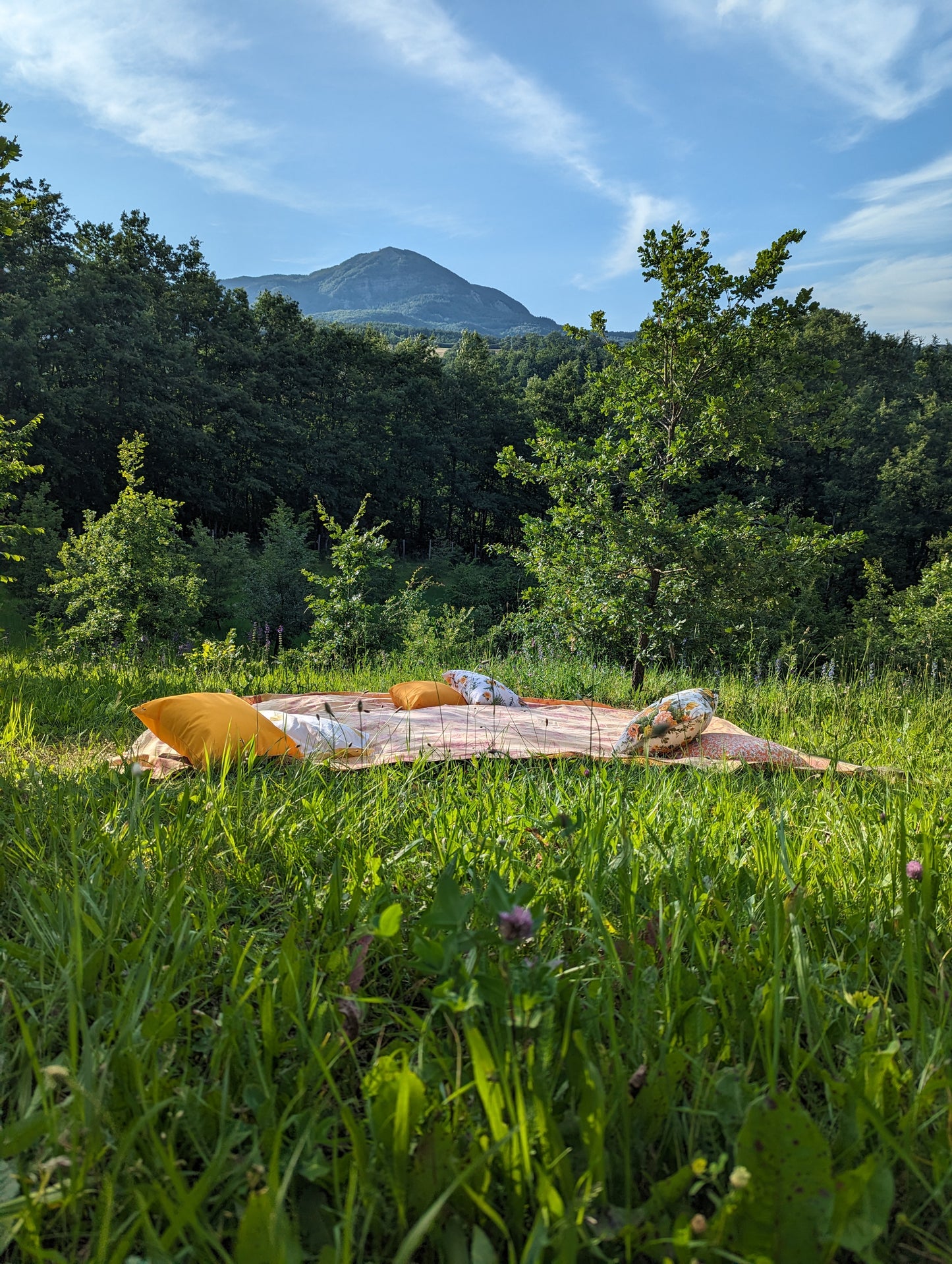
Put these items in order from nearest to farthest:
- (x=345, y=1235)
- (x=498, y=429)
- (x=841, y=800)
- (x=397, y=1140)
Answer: (x=345, y=1235), (x=397, y=1140), (x=841, y=800), (x=498, y=429)

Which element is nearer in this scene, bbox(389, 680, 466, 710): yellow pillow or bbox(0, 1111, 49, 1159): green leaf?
bbox(0, 1111, 49, 1159): green leaf

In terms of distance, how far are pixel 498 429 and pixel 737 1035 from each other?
1646 inches

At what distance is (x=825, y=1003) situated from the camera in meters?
1.07

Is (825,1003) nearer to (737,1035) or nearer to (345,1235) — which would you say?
(737,1035)

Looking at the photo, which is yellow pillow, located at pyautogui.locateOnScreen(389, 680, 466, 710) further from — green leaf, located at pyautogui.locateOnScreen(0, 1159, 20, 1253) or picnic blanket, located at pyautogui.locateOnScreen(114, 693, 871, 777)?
green leaf, located at pyautogui.locateOnScreen(0, 1159, 20, 1253)

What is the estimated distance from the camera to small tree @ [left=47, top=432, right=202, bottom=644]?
7.36 meters

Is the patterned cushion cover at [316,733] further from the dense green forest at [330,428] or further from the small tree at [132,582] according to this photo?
the dense green forest at [330,428]

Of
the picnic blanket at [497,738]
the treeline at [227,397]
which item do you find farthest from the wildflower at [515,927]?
the treeline at [227,397]

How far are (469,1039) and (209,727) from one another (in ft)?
8.34

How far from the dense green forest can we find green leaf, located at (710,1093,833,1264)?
42.5 ft

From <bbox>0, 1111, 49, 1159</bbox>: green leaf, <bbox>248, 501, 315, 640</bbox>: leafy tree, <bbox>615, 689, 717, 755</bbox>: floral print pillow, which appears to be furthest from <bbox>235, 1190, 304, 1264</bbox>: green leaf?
<bbox>248, 501, 315, 640</bbox>: leafy tree

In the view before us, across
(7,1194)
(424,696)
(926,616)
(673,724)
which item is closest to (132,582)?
(424,696)

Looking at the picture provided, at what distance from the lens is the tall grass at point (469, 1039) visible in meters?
0.68

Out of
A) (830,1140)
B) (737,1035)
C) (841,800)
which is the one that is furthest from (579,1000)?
(841,800)
